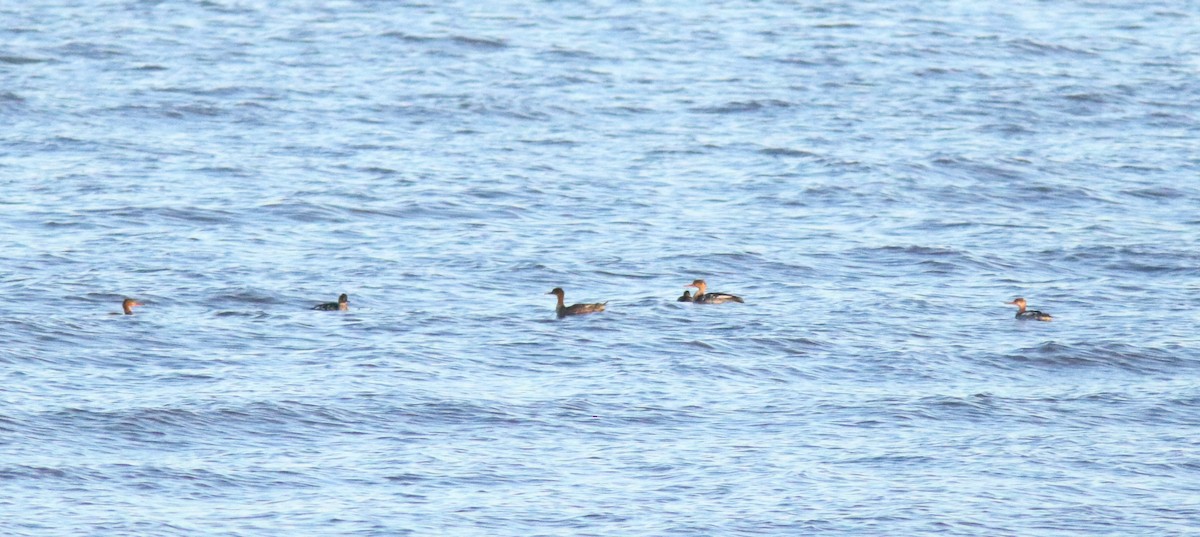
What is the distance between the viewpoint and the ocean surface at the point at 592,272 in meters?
14.5

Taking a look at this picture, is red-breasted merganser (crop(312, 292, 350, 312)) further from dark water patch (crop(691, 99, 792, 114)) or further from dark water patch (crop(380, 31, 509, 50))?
dark water patch (crop(380, 31, 509, 50))

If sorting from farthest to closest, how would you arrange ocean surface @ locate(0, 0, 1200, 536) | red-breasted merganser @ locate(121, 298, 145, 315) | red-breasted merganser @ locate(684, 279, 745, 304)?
red-breasted merganser @ locate(684, 279, 745, 304)
red-breasted merganser @ locate(121, 298, 145, 315)
ocean surface @ locate(0, 0, 1200, 536)

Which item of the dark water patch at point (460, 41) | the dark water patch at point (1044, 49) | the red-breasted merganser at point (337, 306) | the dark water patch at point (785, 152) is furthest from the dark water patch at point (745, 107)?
the red-breasted merganser at point (337, 306)

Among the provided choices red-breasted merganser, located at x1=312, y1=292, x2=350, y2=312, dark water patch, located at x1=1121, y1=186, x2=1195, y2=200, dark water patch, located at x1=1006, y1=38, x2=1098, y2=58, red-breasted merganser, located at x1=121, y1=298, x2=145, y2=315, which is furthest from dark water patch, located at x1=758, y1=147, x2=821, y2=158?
red-breasted merganser, located at x1=121, y1=298, x2=145, y2=315

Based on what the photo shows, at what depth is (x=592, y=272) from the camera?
23.2 m

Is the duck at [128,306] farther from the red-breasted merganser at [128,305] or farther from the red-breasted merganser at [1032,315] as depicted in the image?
the red-breasted merganser at [1032,315]

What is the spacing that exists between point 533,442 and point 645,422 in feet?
3.79

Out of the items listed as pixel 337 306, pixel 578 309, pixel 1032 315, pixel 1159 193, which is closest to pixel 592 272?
pixel 578 309

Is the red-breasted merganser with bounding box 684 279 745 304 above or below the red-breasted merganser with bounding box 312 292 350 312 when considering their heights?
below

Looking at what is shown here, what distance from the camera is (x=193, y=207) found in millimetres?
25812

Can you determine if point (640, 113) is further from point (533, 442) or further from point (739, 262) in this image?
point (533, 442)

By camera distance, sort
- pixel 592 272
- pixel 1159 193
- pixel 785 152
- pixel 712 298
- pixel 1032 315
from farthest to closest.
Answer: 1. pixel 785 152
2. pixel 1159 193
3. pixel 592 272
4. pixel 712 298
5. pixel 1032 315

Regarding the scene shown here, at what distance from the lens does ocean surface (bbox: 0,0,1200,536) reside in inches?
571

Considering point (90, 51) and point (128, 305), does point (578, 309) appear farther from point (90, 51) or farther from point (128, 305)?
point (90, 51)
